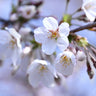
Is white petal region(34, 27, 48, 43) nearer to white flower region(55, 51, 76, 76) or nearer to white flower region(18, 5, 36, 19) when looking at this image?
white flower region(55, 51, 76, 76)

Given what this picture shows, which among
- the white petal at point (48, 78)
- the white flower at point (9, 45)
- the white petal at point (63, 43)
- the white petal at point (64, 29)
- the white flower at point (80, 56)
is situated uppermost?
the white petal at point (64, 29)

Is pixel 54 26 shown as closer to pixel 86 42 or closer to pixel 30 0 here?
pixel 86 42

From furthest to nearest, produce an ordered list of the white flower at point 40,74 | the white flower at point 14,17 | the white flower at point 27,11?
the white flower at point 14,17
the white flower at point 27,11
the white flower at point 40,74

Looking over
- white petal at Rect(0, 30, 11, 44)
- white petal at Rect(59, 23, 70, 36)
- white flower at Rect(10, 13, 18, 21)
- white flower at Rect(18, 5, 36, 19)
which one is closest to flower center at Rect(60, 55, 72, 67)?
white petal at Rect(59, 23, 70, 36)

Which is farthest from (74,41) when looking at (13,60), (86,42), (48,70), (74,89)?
(74,89)

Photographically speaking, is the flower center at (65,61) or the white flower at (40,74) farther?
the white flower at (40,74)

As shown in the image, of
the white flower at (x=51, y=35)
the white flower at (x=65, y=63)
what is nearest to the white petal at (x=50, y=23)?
the white flower at (x=51, y=35)

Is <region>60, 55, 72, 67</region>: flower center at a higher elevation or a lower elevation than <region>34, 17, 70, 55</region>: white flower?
lower

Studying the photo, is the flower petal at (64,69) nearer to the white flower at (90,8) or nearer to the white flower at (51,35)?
the white flower at (51,35)
